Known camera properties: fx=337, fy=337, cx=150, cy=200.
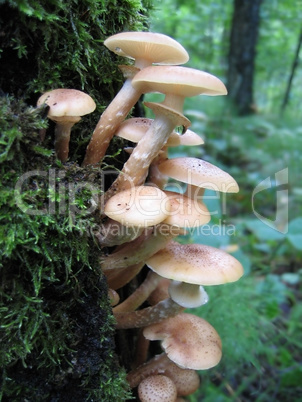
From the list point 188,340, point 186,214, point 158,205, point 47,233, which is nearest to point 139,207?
point 158,205

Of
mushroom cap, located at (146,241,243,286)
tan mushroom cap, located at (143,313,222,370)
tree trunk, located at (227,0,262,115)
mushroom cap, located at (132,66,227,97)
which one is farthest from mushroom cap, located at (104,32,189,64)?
tree trunk, located at (227,0,262,115)

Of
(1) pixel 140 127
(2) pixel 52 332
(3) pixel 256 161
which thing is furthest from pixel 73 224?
(3) pixel 256 161

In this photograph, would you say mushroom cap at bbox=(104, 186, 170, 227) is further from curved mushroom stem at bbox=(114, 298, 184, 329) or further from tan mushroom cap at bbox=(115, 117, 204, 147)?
curved mushroom stem at bbox=(114, 298, 184, 329)

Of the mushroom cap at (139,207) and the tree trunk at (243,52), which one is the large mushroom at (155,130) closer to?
the mushroom cap at (139,207)

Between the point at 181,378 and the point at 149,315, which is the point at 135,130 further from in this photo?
the point at 181,378

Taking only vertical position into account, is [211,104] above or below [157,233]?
above

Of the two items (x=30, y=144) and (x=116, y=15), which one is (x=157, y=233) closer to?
(x=30, y=144)
